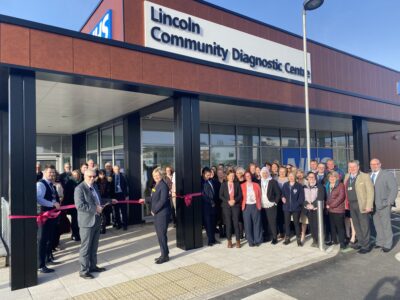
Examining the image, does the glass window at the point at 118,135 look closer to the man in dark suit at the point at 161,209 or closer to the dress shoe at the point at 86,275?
the man in dark suit at the point at 161,209

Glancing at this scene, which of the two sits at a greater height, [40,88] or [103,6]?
[103,6]

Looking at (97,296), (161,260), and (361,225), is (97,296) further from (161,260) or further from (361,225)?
(361,225)

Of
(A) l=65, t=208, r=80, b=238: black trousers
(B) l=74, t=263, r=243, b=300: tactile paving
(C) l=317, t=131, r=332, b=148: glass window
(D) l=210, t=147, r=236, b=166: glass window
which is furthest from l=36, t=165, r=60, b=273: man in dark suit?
(C) l=317, t=131, r=332, b=148: glass window

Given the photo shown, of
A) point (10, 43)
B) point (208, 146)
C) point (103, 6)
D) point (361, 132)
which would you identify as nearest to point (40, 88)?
point (10, 43)

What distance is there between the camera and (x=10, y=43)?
4.62 m

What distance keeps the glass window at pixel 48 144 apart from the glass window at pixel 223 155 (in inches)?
275

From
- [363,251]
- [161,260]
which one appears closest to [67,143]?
[161,260]

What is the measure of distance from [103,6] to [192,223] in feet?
21.0

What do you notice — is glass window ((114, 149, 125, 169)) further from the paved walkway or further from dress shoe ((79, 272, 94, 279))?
dress shoe ((79, 272, 94, 279))

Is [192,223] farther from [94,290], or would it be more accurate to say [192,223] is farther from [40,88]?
[40,88]

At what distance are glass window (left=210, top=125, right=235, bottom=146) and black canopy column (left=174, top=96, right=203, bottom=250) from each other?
18.0 feet

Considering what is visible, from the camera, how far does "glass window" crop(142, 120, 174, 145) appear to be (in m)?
10.1

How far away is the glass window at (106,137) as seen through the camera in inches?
444

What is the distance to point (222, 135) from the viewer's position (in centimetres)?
1263
